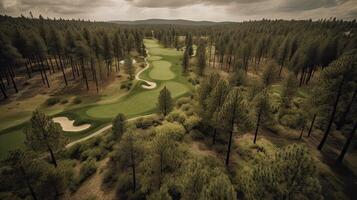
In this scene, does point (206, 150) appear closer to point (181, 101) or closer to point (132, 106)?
point (181, 101)

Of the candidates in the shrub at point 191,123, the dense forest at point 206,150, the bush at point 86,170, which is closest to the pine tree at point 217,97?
the dense forest at point 206,150

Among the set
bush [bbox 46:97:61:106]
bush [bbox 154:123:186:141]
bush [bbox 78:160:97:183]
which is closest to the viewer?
bush [bbox 78:160:97:183]

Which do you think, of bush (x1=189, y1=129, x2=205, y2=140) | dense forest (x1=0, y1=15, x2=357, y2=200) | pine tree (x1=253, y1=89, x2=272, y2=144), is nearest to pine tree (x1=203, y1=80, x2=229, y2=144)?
dense forest (x1=0, y1=15, x2=357, y2=200)

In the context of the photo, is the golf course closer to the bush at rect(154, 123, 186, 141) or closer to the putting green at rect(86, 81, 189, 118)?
the putting green at rect(86, 81, 189, 118)

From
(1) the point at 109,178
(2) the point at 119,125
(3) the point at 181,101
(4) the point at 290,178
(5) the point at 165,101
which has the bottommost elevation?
(1) the point at 109,178

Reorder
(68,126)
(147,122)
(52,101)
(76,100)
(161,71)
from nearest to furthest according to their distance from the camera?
(68,126)
(147,122)
(52,101)
(76,100)
(161,71)

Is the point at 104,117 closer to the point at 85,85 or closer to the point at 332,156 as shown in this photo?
the point at 85,85

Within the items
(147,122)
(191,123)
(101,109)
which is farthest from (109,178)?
(101,109)
